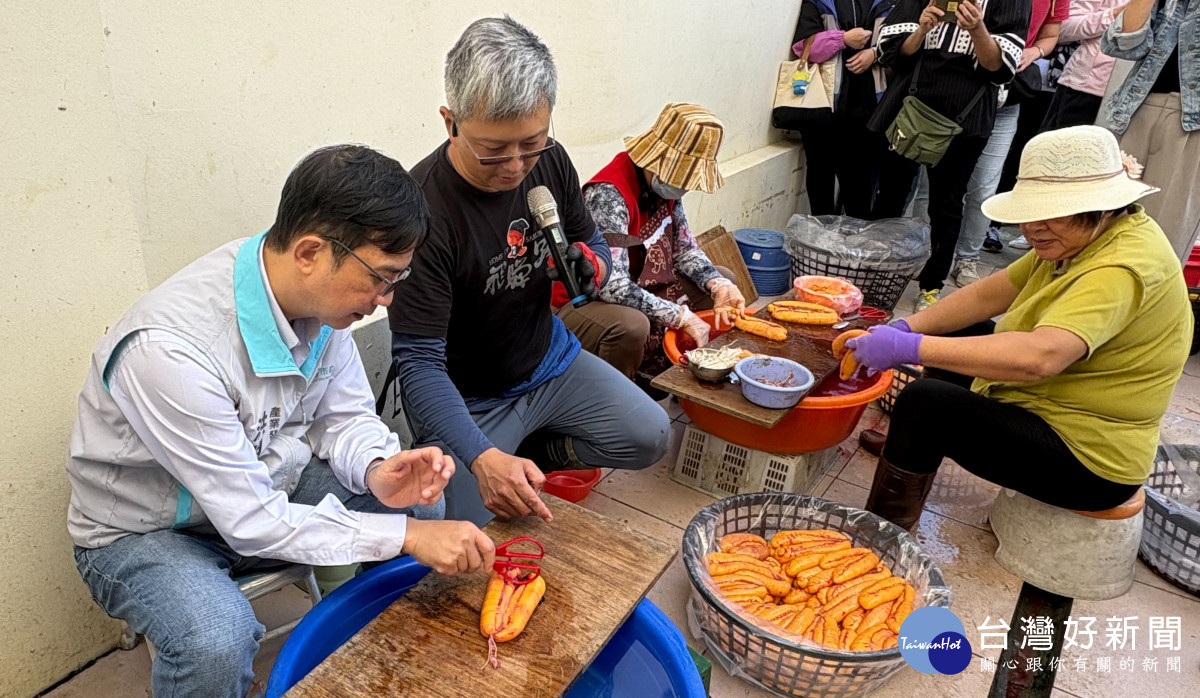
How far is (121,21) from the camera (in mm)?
2207

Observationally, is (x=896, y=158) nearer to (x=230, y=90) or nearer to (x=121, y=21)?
(x=230, y=90)

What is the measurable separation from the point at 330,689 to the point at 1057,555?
9.14 feet

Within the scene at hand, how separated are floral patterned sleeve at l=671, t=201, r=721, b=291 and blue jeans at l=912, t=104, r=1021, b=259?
2789 mm

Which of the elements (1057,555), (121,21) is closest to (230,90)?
(121,21)

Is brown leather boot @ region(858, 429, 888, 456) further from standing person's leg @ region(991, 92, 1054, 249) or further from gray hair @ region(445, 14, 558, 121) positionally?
standing person's leg @ region(991, 92, 1054, 249)

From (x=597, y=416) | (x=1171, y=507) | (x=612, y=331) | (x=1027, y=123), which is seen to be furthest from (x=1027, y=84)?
(x=597, y=416)

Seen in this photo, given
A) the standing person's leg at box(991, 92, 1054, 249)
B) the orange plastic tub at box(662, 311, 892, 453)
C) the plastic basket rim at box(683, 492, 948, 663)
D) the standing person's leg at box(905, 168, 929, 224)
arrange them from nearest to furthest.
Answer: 1. the plastic basket rim at box(683, 492, 948, 663)
2. the orange plastic tub at box(662, 311, 892, 453)
3. the standing person's leg at box(991, 92, 1054, 249)
4. the standing person's leg at box(905, 168, 929, 224)

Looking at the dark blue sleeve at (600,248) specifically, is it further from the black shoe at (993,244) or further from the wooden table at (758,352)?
the black shoe at (993,244)

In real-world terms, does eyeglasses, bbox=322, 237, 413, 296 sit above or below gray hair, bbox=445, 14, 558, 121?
below

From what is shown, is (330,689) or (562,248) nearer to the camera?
(330,689)

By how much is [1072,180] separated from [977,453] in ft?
3.48

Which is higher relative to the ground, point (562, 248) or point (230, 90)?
point (230, 90)

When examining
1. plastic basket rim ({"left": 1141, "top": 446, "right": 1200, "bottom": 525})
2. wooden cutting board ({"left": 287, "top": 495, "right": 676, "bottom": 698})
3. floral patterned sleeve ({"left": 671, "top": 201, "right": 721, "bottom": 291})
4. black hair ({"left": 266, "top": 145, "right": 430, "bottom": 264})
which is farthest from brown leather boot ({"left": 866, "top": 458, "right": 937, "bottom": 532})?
black hair ({"left": 266, "top": 145, "right": 430, "bottom": 264})

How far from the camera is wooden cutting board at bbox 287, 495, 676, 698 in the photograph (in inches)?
63.7
